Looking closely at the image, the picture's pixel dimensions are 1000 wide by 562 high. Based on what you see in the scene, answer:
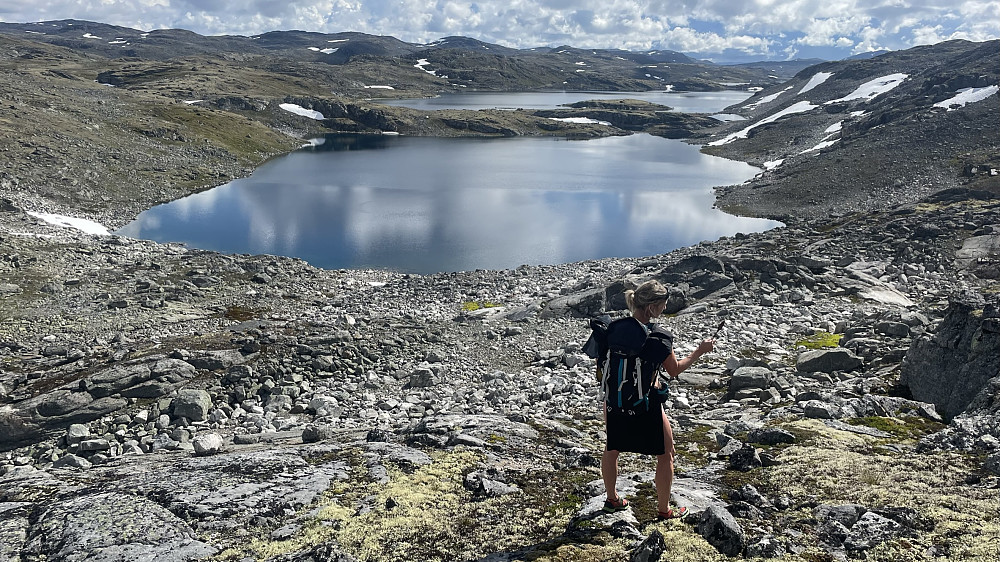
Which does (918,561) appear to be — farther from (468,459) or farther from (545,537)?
(468,459)

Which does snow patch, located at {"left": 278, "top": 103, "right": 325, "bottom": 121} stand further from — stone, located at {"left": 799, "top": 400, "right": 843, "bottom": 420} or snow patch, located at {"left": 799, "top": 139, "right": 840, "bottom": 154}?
stone, located at {"left": 799, "top": 400, "right": 843, "bottom": 420}

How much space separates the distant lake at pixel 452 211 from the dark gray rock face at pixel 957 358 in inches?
1372

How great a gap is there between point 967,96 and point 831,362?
99762 mm

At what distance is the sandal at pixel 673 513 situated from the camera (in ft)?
24.7

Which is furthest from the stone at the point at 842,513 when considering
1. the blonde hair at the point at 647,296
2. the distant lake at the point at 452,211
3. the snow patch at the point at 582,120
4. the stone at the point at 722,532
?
the snow patch at the point at 582,120

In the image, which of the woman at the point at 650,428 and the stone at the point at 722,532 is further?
the woman at the point at 650,428

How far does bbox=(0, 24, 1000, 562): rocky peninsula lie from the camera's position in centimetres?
762

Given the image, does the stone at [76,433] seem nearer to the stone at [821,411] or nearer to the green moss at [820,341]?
the stone at [821,411]

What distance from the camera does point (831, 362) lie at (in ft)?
53.3

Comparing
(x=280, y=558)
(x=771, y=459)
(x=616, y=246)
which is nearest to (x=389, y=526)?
(x=280, y=558)

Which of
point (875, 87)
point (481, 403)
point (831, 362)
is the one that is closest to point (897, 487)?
point (831, 362)

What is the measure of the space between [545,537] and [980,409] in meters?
8.49

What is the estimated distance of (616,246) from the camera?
181ft

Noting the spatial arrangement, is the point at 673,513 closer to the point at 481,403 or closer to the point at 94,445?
the point at 481,403
